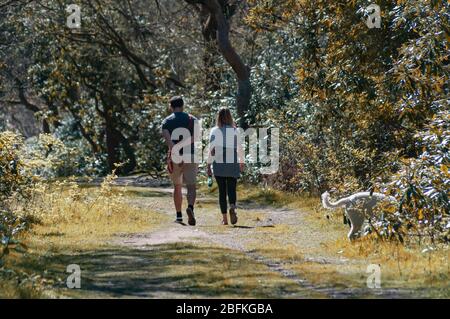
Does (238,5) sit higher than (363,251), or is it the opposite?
(238,5)

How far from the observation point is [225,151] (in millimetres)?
15469

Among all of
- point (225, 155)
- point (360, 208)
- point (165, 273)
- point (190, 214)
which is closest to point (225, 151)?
point (225, 155)

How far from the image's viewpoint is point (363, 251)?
11.7 meters

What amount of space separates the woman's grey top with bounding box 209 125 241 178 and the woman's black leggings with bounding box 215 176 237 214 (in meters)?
0.12

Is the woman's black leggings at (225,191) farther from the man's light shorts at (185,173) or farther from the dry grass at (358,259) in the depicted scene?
the dry grass at (358,259)

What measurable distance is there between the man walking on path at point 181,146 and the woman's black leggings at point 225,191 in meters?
0.43

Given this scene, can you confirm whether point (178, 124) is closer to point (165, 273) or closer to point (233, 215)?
point (233, 215)

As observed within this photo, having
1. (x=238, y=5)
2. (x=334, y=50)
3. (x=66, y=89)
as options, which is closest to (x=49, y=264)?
(x=334, y=50)

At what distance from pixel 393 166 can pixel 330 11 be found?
12.5ft

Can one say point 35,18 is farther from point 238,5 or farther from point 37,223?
point 37,223

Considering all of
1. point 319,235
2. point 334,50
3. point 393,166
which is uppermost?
point 334,50

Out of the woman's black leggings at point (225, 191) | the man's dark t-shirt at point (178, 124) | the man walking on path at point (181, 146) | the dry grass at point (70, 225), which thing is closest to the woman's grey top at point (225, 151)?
the woman's black leggings at point (225, 191)

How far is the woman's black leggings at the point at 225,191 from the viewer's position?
15.6 m

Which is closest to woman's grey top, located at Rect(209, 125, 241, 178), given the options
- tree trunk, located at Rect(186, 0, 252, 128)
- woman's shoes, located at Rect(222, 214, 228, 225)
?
woman's shoes, located at Rect(222, 214, 228, 225)
